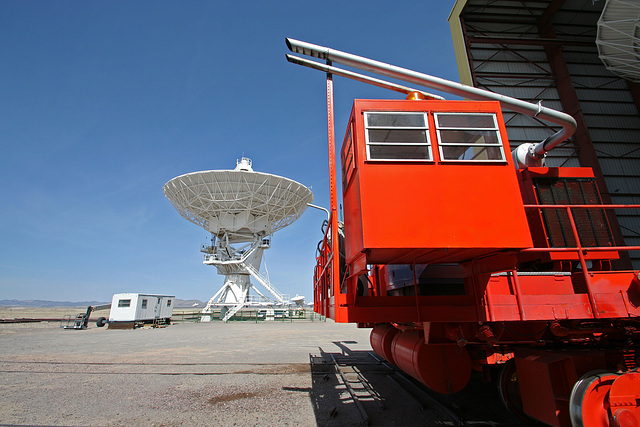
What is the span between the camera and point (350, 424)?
5000 millimetres

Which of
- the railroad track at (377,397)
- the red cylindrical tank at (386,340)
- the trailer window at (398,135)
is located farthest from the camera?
the red cylindrical tank at (386,340)

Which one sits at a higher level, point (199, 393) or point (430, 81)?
point (430, 81)

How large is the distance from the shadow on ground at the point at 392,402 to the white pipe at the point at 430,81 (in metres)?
4.76

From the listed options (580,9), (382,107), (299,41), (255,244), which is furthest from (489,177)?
(255,244)

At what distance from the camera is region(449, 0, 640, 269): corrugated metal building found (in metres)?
18.8

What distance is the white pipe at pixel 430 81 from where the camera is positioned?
4.86 m

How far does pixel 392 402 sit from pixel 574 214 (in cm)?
480

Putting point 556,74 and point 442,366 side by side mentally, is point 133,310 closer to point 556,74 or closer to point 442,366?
point 442,366

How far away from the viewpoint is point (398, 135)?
4117mm

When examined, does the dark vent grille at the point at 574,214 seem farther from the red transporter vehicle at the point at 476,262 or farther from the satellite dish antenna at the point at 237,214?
the satellite dish antenna at the point at 237,214

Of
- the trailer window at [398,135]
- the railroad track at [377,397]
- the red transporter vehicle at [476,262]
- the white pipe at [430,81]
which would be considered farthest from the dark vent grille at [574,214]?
the railroad track at [377,397]

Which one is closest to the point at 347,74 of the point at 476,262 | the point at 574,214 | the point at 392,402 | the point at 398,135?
the point at 398,135

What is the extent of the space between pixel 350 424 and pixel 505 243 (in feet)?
12.5

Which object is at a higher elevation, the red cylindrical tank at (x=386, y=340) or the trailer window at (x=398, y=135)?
the trailer window at (x=398, y=135)
